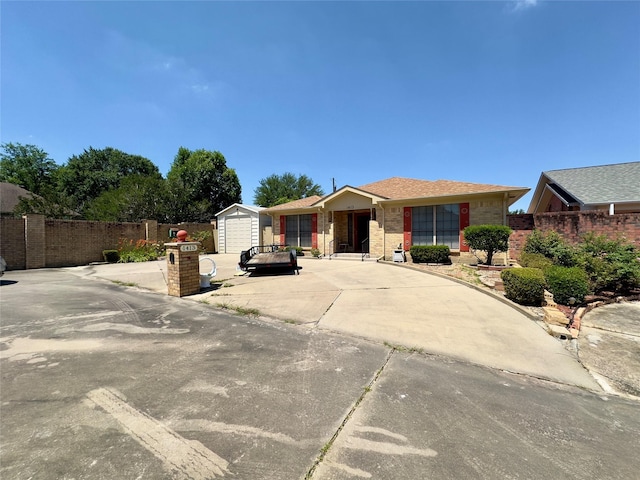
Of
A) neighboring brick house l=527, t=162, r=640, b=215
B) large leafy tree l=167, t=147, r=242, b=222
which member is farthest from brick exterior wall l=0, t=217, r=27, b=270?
neighboring brick house l=527, t=162, r=640, b=215

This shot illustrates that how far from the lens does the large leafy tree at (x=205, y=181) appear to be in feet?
96.4

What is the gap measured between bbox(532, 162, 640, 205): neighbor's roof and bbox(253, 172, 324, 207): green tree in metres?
29.2

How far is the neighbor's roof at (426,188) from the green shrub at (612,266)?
371 centimetres

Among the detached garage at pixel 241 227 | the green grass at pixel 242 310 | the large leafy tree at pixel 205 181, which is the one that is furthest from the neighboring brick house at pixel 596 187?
the large leafy tree at pixel 205 181

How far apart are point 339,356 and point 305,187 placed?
39.6 meters

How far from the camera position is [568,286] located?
20.0 feet

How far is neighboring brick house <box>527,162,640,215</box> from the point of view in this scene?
38.4 ft

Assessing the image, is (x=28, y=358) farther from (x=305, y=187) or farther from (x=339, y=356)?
(x=305, y=187)

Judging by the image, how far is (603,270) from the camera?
704 cm

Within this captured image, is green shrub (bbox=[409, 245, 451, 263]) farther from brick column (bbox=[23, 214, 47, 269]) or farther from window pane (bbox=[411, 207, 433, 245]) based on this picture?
brick column (bbox=[23, 214, 47, 269])

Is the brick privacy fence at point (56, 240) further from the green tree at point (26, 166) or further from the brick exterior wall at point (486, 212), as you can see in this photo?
the green tree at point (26, 166)

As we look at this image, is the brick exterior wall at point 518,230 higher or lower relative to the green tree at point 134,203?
lower

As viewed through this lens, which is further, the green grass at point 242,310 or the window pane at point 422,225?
the window pane at point 422,225

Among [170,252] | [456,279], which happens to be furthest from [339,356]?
[456,279]
